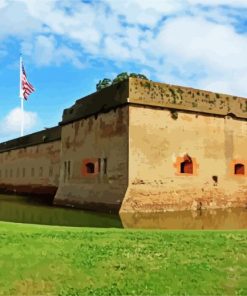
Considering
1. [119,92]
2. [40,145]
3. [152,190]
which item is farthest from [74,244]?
[40,145]

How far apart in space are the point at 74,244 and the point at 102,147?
9.50 meters

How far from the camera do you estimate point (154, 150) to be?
1527 cm

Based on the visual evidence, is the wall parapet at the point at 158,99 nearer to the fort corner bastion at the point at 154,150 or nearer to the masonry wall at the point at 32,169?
the fort corner bastion at the point at 154,150

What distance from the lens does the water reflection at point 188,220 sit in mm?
11867

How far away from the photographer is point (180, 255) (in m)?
6.44

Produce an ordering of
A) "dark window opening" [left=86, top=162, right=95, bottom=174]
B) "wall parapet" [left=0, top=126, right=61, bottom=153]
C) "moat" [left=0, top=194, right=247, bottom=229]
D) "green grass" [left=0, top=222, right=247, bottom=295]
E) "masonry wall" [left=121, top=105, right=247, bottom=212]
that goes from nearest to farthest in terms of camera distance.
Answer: "green grass" [left=0, top=222, right=247, bottom=295], "moat" [left=0, top=194, right=247, bottom=229], "masonry wall" [left=121, top=105, right=247, bottom=212], "dark window opening" [left=86, top=162, right=95, bottom=174], "wall parapet" [left=0, top=126, right=61, bottom=153]

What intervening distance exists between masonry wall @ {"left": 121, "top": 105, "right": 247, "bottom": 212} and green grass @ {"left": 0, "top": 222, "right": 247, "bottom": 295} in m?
6.74

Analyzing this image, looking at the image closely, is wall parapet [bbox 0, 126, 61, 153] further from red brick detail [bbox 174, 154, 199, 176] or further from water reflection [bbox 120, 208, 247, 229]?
water reflection [bbox 120, 208, 247, 229]

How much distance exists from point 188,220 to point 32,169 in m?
17.0

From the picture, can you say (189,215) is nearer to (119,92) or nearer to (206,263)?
(119,92)

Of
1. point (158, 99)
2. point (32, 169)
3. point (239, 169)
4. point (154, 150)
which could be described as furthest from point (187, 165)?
point (32, 169)

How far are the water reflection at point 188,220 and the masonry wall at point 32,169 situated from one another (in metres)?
10.2

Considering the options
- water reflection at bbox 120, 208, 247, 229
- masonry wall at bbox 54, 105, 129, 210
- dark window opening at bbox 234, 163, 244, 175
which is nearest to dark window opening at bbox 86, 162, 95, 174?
masonry wall at bbox 54, 105, 129, 210

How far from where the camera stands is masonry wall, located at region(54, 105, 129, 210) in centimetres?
1495
